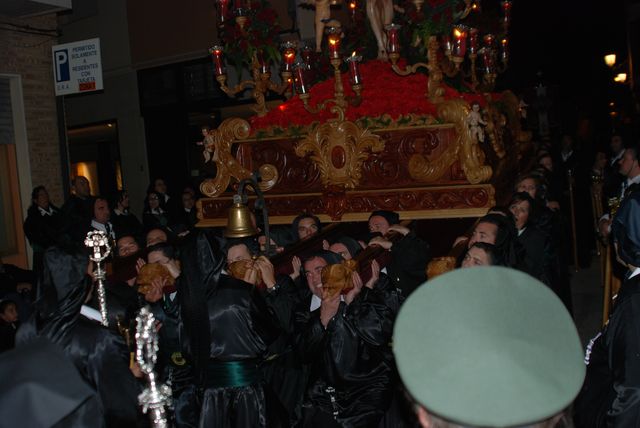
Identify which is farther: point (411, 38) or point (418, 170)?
point (411, 38)

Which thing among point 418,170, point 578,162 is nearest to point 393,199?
point 418,170

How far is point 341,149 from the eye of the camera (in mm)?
7133

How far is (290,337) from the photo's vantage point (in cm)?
449

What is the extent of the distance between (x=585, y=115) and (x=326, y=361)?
20833 millimetres

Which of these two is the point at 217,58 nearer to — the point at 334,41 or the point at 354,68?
the point at 334,41

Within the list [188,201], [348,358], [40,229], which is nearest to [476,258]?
[348,358]

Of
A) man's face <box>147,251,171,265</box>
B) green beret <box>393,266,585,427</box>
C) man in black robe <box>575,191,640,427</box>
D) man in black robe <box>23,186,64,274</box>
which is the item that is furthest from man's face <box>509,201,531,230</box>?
man in black robe <box>23,186,64,274</box>

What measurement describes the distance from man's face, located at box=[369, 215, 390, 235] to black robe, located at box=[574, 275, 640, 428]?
114 inches

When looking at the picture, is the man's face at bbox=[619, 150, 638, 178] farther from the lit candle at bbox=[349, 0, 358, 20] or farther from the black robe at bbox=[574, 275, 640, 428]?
the black robe at bbox=[574, 275, 640, 428]

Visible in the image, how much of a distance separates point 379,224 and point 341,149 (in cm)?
130

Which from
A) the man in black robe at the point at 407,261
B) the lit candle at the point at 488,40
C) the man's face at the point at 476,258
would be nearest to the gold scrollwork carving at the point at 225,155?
the man in black robe at the point at 407,261

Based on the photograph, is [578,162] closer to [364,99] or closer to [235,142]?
[364,99]

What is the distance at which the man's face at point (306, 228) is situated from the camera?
6.44 m

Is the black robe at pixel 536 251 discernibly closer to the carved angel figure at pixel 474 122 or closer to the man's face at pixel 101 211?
the carved angel figure at pixel 474 122
